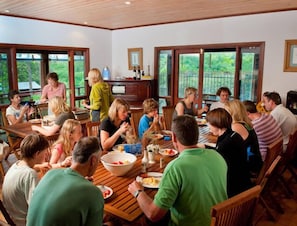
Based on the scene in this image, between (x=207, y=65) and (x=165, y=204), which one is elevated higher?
(x=207, y=65)

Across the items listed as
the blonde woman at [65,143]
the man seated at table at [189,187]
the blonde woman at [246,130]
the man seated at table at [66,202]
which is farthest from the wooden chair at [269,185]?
the blonde woman at [65,143]

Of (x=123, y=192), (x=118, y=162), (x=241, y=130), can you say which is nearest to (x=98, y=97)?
(x=118, y=162)

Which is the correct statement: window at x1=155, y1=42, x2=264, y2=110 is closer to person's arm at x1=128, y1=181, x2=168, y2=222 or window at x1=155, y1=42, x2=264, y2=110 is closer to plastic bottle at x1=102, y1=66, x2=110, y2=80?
plastic bottle at x1=102, y1=66, x2=110, y2=80

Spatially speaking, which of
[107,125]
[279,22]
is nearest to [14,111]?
[107,125]

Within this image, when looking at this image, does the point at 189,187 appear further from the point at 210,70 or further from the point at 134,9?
the point at 210,70

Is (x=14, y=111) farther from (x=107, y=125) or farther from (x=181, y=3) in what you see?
(x=181, y=3)

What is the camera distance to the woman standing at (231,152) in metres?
2.17

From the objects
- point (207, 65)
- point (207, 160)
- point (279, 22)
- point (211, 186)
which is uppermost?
point (279, 22)

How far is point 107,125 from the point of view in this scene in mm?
3021

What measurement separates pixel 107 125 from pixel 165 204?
1655 millimetres

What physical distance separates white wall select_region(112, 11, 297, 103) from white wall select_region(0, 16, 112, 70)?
85 centimetres

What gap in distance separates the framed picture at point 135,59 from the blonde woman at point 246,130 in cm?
412

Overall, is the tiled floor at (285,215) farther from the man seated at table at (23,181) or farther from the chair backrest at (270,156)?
the man seated at table at (23,181)

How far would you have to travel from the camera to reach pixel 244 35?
5.27m
